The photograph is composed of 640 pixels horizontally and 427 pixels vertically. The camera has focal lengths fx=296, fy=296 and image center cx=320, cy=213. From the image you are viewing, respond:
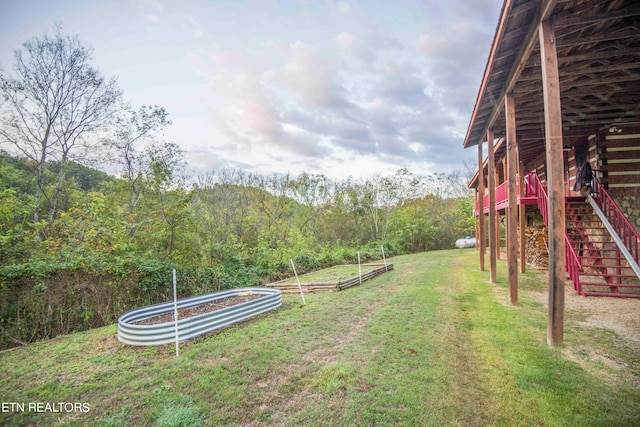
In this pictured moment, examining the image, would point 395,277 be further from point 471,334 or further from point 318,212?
point 318,212

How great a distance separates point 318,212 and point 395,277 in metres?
8.78

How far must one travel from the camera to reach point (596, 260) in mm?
8102

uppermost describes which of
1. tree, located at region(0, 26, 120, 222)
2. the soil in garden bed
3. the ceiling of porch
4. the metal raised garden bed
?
tree, located at region(0, 26, 120, 222)

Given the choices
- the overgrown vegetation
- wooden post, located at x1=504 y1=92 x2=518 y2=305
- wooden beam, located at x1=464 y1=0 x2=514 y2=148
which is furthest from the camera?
wooden post, located at x1=504 y1=92 x2=518 y2=305

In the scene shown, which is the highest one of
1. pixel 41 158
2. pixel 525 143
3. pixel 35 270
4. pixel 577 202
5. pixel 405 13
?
pixel 405 13

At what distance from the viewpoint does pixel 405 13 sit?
8953mm

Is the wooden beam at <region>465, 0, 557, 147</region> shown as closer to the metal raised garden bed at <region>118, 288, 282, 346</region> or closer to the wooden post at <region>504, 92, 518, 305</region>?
the wooden post at <region>504, 92, 518, 305</region>

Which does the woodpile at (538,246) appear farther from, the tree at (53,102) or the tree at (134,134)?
the tree at (53,102)

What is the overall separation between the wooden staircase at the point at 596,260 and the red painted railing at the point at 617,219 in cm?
26

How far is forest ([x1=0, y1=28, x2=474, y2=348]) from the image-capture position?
583 centimetres

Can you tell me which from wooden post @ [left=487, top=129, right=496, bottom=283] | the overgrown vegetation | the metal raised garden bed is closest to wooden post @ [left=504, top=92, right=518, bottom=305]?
wooden post @ [left=487, top=129, right=496, bottom=283]

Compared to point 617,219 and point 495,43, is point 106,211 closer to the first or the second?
point 495,43

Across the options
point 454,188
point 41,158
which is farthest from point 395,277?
point 454,188

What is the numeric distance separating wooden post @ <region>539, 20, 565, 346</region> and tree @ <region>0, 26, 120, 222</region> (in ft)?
42.1
